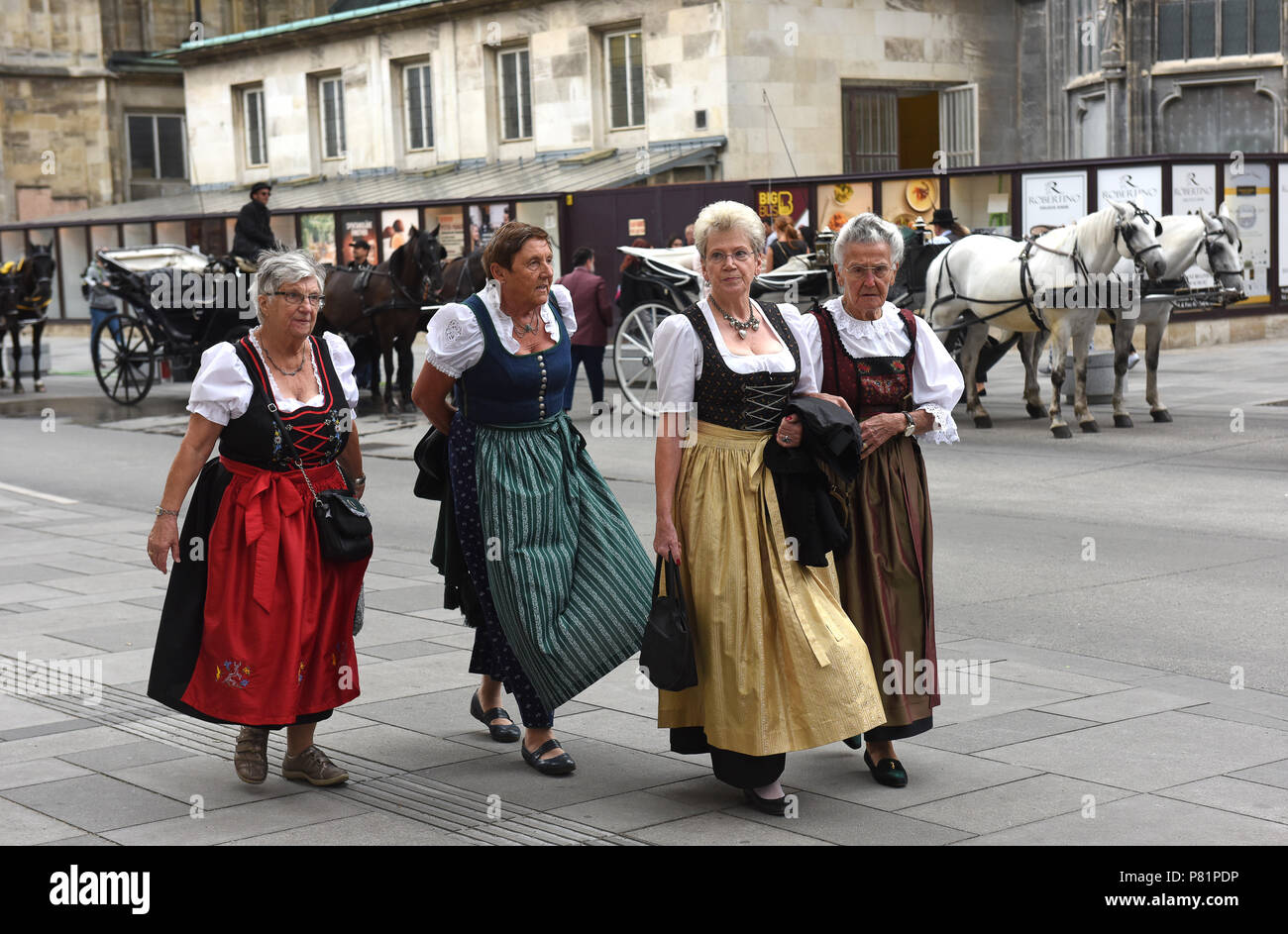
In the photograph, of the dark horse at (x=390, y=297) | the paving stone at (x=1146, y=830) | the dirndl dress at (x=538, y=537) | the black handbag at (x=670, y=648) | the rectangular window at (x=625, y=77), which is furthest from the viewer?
the rectangular window at (x=625, y=77)

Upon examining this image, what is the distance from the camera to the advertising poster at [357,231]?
31.8 meters

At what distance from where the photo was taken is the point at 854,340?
547 centimetres

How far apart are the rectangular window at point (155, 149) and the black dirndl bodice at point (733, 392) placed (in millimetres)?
49213

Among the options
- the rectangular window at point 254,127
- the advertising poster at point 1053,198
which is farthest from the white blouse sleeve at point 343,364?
the rectangular window at point 254,127

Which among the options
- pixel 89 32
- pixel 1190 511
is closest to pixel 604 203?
pixel 1190 511

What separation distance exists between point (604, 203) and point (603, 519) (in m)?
22.2

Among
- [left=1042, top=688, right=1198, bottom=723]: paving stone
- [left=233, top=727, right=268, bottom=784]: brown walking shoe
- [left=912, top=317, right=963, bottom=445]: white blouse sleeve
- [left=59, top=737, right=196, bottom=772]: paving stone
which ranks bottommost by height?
[left=1042, top=688, right=1198, bottom=723]: paving stone

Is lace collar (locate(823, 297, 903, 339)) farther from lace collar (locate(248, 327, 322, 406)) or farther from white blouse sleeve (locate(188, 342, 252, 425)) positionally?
white blouse sleeve (locate(188, 342, 252, 425))

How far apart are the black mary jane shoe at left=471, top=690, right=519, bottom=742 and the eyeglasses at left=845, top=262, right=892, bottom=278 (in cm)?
208

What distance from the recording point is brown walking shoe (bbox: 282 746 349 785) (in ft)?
17.8

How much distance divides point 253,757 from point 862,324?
2525 mm

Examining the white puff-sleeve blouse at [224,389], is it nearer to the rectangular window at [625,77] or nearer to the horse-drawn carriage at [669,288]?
the horse-drawn carriage at [669,288]

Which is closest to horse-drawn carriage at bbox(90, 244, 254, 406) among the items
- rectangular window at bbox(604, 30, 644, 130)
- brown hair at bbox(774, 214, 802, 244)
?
brown hair at bbox(774, 214, 802, 244)

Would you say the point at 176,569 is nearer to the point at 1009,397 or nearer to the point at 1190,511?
the point at 1190,511
